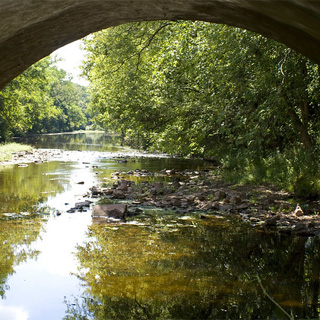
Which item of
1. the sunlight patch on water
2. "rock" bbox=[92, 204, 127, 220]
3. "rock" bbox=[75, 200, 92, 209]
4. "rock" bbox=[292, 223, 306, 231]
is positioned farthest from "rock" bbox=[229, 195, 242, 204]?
the sunlight patch on water

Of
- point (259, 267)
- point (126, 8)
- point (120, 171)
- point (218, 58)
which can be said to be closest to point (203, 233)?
point (259, 267)

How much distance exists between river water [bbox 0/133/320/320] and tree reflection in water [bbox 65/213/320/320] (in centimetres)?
1

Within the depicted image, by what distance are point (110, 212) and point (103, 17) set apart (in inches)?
287

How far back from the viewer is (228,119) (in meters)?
14.0

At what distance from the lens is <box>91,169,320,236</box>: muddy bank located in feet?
29.3

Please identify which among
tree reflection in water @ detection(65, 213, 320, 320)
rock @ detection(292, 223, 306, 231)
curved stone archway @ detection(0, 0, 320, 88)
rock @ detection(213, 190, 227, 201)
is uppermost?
curved stone archway @ detection(0, 0, 320, 88)

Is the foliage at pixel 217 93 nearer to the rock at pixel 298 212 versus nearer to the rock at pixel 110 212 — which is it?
the rock at pixel 298 212

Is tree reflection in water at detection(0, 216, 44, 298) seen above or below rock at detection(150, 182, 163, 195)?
below

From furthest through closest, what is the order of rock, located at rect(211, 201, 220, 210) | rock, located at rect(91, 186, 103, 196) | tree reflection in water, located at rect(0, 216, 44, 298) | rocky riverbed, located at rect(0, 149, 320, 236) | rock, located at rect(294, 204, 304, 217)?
rock, located at rect(91, 186, 103, 196) < rock, located at rect(211, 201, 220, 210) < rock, located at rect(294, 204, 304, 217) < rocky riverbed, located at rect(0, 149, 320, 236) < tree reflection in water, located at rect(0, 216, 44, 298)

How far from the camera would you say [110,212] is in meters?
10.0

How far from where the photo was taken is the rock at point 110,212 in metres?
9.94

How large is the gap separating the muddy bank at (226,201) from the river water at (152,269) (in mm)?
577

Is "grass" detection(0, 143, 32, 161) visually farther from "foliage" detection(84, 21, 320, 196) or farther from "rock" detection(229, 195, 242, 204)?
"rock" detection(229, 195, 242, 204)

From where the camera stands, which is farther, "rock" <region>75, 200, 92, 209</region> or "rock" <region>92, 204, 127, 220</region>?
"rock" <region>75, 200, 92, 209</region>
